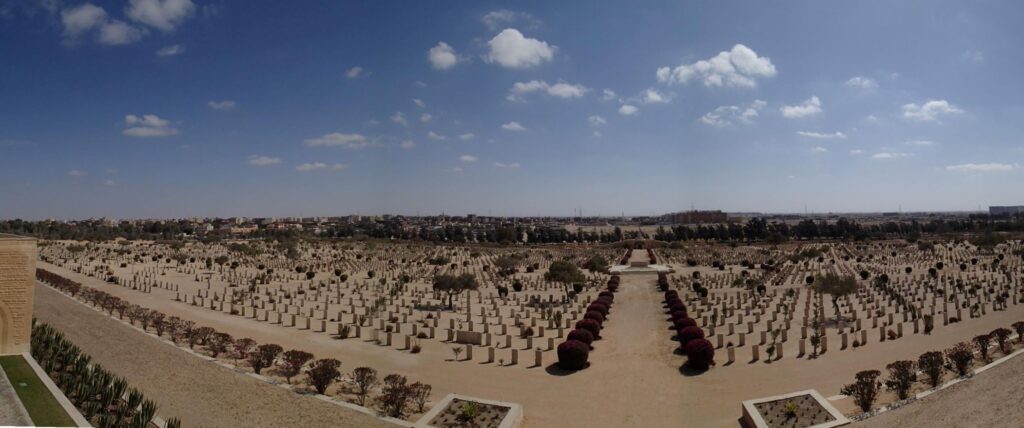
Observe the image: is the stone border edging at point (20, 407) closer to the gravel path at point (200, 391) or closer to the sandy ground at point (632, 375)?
the gravel path at point (200, 391)

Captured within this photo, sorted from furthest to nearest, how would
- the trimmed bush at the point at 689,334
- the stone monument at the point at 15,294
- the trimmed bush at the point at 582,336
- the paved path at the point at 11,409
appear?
the trimmed bush at the point at 582,336 < the trimmed bush at the point at 689,334 < the stone monument at the point at 15,294 < the paved path at the point at 11,409

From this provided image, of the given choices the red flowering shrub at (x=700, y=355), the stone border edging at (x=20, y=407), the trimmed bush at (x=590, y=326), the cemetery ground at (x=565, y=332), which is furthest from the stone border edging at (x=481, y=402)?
the stone border edging at (x=20, y=407)

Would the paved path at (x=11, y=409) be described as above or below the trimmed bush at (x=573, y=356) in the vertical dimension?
above

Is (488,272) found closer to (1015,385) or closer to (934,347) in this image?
(934,347)

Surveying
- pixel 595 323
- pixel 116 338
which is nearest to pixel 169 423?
pixel 116 338

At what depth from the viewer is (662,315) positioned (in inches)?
1118

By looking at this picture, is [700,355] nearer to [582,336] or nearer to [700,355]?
[700,355]

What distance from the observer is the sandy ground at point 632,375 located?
45.9ft

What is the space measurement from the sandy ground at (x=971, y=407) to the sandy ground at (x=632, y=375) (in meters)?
1.38

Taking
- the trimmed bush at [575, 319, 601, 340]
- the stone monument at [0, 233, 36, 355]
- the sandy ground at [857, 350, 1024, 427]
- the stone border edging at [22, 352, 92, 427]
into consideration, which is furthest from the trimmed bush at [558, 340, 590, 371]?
the stone monument at [0, 233, 36, 355]

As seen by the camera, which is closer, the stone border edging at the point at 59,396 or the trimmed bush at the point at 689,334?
the stone border edging at the point at 59,396

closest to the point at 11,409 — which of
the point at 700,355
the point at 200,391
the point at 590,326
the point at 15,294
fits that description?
the point at 200,391

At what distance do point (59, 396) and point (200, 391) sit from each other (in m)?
3.09

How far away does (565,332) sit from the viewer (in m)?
24.3
